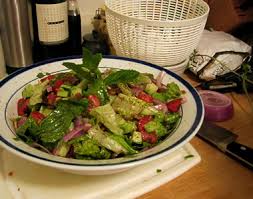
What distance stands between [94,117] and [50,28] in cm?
47

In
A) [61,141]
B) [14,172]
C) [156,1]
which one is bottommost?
[14,172]

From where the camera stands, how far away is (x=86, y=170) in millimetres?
515

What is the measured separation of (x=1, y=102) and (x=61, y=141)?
169 mm

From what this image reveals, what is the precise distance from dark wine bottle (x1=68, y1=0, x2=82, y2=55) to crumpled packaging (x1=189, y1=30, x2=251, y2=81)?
0.38m

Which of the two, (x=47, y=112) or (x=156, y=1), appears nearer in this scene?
(x=47, y=112)

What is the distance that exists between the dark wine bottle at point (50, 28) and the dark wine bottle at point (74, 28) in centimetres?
4

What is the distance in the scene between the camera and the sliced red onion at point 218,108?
2.72 ft

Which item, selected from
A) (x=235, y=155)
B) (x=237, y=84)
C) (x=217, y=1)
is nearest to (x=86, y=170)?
(x=235, y=155)

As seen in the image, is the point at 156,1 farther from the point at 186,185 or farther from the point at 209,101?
the point at 186,185

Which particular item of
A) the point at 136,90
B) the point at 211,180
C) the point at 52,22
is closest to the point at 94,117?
the point at 136,90

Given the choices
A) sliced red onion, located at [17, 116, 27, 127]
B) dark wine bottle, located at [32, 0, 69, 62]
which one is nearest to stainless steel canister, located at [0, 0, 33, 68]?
dark wine bottle, located at [32, 0, 69, 62]

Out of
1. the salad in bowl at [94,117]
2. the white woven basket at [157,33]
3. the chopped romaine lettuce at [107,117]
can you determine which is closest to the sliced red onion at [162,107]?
the salad in bowl at [94,117]

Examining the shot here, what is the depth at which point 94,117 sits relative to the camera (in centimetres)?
62

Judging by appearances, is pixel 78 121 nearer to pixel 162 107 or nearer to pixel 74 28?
pixel 162 107
